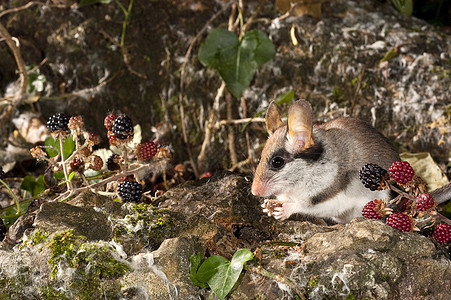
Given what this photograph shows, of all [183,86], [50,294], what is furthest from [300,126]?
[183,86]

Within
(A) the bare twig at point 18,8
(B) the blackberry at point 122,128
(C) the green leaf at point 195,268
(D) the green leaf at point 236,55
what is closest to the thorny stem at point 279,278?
(C) the green leaf at point 195,268

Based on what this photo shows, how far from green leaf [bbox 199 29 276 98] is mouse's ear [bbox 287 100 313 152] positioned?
3.22 feet

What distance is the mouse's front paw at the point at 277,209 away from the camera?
7.34ft

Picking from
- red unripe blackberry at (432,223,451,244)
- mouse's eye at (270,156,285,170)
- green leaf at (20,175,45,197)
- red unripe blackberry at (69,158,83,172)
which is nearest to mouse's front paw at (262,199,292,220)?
mouse's eye at (270,156,285,170)

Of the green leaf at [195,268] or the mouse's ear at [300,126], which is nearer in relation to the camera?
the green leaf at [195,268]

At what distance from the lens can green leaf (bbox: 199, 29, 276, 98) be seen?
3.16 meters

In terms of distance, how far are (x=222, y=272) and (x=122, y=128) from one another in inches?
33.0

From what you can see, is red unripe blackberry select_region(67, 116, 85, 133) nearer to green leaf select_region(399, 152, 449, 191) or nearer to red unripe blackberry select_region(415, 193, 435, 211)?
red unripe blackberry select_region(415, 193, 435, 211)

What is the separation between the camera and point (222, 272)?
5.57 ft

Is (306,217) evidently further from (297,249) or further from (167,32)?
(167,32)

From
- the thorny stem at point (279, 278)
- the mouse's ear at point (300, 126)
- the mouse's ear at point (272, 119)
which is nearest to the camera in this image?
the thorny stem at point (279, 278)

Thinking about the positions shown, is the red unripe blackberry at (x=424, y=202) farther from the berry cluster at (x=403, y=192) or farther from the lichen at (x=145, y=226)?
the lichen at (x=145, y=226)

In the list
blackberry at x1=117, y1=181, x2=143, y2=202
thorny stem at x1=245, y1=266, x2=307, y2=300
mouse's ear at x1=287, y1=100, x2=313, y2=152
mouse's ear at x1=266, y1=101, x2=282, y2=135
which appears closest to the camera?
thorny stem at x1=245, y1=266, x2=307, y2=300

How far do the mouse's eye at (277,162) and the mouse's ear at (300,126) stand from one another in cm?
8
